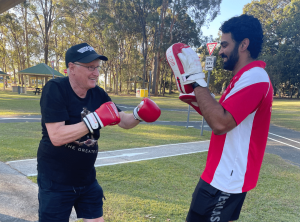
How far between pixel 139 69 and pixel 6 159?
42.1 metres

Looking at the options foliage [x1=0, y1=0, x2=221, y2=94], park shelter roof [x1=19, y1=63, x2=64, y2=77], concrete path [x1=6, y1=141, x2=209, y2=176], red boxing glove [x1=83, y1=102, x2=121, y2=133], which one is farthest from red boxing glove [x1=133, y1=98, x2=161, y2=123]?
foliage [x1=0, y1=0, x2=221, y2=94]

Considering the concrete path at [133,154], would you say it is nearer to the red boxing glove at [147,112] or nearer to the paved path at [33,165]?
the paved path at [33,165]

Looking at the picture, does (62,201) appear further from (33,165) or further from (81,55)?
(33,165)

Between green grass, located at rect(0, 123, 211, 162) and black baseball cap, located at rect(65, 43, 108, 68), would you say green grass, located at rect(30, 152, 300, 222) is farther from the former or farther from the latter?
black baseball cap, located at rect(65, 43, 108, 68)

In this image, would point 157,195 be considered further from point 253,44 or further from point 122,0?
point 122,0

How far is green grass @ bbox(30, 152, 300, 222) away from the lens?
3078 mm

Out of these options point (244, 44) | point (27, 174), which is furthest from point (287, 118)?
point (27, 174)

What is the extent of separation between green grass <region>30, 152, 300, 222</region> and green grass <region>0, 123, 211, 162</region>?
5.14 ft

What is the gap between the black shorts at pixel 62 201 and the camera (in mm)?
1830

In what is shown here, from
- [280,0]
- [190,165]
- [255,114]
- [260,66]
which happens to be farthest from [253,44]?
[280,0]

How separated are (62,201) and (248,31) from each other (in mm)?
2013

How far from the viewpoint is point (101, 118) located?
1.79 m

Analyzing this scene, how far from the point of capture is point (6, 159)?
15.6ft

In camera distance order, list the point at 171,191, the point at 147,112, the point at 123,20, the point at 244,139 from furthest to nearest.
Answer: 1. the point at 123,20
2. the point at 171,191
3. the point at 147,112
4. the point at 244,139
